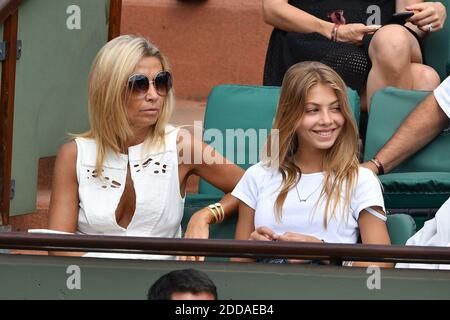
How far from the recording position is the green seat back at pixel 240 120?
545cm

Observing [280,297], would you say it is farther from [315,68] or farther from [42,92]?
[42,92]

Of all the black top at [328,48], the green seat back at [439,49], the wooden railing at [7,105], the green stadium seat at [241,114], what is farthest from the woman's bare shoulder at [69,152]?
the green seat back at [439,49]

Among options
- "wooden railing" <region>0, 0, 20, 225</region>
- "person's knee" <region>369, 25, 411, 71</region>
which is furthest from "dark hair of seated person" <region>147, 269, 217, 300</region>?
"person's knee" <region>369, 25, 411, 71</region>

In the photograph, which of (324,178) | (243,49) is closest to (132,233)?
(324,178)

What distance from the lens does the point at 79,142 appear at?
5.02m

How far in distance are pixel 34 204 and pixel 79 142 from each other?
72 centimetres

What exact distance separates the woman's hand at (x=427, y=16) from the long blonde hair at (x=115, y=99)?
1361mm

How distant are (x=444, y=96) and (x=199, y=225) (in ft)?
3.74

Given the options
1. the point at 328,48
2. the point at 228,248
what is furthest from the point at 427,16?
the point at 228,248

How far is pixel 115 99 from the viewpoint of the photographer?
16.3 feet

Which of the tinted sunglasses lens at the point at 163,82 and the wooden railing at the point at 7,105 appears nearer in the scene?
the tinted sunglasses lens at the point at 163,82

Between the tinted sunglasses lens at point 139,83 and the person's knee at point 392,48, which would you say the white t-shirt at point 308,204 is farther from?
the person's knee at point 392,48

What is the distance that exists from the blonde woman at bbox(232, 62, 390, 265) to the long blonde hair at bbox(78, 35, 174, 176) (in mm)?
393

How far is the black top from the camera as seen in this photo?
588 centimetres
